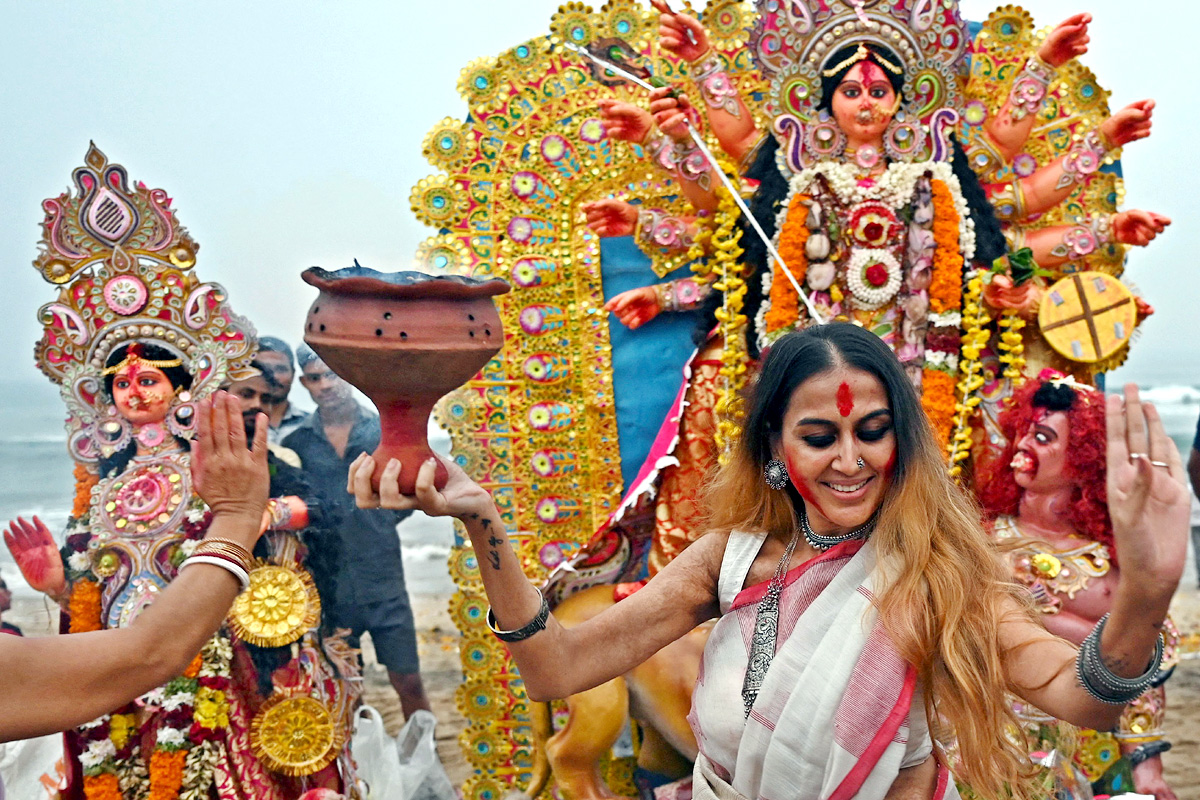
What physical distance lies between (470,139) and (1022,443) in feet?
7.89

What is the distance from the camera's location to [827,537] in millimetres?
1984

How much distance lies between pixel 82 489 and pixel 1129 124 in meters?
4.03

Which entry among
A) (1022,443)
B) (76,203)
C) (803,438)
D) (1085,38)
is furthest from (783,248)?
(76,203)

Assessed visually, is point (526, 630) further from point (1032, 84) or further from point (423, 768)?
point (1032, 84)

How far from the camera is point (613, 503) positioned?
4285 mm

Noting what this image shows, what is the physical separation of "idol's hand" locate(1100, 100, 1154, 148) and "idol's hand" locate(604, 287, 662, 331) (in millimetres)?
1714

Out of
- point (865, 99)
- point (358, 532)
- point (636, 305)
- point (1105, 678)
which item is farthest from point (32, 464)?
point (1105, 678)

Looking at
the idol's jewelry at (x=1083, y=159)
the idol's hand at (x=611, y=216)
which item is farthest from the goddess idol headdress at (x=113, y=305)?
the idol's jewelry at (x=1083, y=159)

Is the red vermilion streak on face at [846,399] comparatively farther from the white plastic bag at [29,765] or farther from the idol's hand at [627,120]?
the white plastic bag at [29,765]

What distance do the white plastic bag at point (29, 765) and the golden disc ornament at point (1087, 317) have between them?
387 cm

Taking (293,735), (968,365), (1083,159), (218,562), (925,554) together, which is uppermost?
(1083,159)

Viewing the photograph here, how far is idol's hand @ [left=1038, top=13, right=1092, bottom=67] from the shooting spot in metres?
3.70

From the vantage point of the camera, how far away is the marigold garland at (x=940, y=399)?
366 cm

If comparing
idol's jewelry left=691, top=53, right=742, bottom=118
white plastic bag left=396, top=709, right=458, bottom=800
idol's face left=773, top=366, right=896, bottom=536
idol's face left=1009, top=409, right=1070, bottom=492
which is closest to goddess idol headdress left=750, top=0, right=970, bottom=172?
idol's jewelry left=691, top=53, right=742, bottom=118
